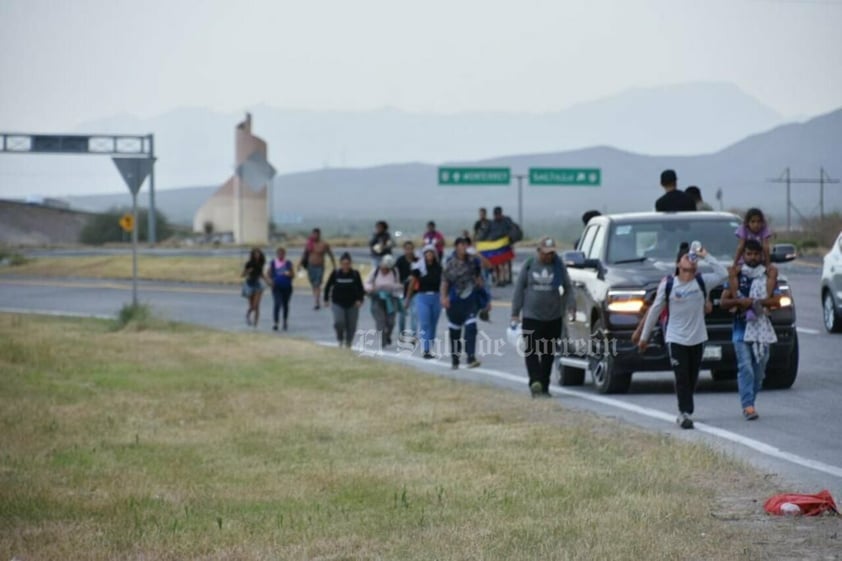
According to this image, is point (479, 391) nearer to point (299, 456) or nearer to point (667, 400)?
point (667, 400)

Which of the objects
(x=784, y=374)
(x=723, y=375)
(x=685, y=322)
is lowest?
(x=723, y=375)

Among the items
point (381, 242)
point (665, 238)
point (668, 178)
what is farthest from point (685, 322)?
point (381, 242)

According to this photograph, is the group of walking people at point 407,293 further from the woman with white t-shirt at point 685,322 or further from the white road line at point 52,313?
the woman with white t-shirt at point 685,322

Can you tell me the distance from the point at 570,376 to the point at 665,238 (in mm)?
2153

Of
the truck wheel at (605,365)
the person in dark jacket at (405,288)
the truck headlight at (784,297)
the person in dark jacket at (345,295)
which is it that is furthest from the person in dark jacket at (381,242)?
the truck headlight at (784,297)

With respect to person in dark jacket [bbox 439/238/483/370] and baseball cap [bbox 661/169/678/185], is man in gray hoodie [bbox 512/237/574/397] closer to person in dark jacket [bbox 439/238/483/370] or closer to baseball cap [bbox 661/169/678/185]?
baseball cap [bbox 661/169/678/185]

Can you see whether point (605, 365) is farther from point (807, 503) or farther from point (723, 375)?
point (807, 503)

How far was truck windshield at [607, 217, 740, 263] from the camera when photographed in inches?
727

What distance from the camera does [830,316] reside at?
2595 cm

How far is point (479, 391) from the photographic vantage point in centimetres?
1902

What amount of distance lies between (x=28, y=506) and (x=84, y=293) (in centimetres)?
3792

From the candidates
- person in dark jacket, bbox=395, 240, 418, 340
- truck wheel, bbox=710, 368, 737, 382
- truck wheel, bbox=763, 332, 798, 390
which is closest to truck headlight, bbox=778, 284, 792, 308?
truck wheel, bbox=763, 332, 798, 390

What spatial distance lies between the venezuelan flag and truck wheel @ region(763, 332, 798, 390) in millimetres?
22604

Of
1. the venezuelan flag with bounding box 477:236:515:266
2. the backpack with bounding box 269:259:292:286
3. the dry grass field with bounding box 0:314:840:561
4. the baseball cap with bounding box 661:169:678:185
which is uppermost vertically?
the baseball cap with bounding box 661:169:678:185
